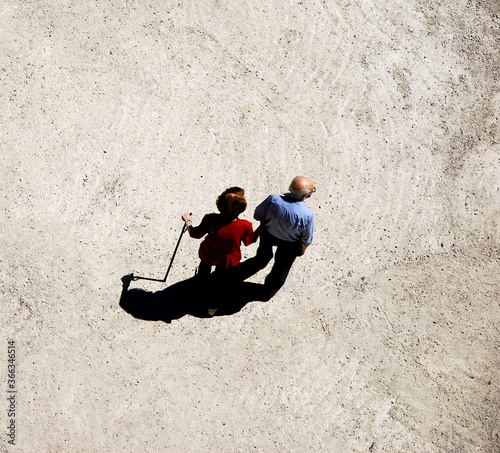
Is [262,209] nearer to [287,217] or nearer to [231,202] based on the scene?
[287,217]

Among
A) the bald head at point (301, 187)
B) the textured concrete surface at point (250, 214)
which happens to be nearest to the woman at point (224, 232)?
the bald head at point (301, 187)

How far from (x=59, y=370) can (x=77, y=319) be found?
2.05ft

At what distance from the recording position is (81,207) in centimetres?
600

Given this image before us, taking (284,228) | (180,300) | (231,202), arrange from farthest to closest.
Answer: (180,300), (284,228), (231,202)

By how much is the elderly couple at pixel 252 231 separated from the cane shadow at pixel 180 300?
0.68ft

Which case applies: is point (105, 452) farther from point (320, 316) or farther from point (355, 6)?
point (355, 6)

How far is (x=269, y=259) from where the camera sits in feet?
19.1

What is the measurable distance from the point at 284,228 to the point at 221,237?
0.71m

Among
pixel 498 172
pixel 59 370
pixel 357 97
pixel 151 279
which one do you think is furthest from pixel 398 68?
pixel 59 370

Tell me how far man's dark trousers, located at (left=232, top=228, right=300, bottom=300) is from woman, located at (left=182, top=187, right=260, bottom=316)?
1.20 feet

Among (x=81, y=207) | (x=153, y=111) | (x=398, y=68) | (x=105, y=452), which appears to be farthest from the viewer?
(x=398, y=68)

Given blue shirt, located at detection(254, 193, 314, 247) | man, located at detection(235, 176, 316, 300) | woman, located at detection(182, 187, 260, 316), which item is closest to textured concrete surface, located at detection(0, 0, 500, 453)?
man, located at detection(235, 176, 316, 300)

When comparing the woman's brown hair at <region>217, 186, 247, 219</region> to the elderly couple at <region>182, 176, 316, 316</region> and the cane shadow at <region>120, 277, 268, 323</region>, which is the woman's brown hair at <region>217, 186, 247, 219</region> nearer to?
the elderly couple at <region>182, 176, 316, 316</region>

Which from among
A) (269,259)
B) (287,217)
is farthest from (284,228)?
(269,259)
